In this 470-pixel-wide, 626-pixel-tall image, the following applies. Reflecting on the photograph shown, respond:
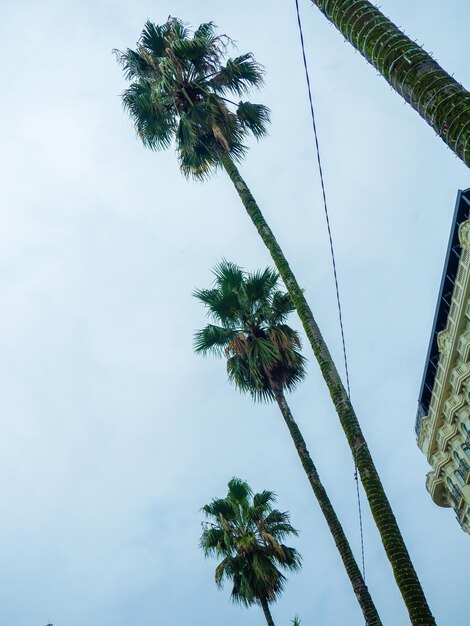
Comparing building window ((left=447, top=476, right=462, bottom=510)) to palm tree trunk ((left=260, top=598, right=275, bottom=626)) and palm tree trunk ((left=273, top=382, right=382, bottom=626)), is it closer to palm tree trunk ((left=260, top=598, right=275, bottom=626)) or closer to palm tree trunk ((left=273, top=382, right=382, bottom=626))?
palm tree trunk ((left=260, top=598, right=275, bottom=626))

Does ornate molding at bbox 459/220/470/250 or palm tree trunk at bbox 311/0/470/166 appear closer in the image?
palm tree trunk at bbox 311/0/470/166

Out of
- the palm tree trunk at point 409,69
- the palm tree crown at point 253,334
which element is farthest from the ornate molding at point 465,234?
the palm tree trunk at point 409,69

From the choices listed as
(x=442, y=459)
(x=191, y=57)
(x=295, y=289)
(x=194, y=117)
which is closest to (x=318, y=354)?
(x=295, y=289)

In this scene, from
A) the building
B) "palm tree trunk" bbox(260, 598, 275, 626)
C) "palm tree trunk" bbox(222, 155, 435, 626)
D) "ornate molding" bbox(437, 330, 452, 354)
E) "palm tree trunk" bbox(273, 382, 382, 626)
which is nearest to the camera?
"palm tree trunk" bbox(222, 155, 435, 626)

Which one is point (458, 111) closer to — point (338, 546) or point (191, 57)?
point (338, 546)

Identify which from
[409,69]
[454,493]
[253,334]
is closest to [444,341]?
[454,493]

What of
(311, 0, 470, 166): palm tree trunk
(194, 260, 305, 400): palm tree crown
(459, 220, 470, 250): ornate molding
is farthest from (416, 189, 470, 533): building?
(311, 0, 470, 166): palm tree trunk

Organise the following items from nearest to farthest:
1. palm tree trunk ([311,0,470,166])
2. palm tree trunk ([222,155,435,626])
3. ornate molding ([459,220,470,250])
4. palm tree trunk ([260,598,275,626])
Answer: palm tree trunk ([311,0,470,166]) < palm tree trunk ([222,155,435,626]) < palm tree trunk ([260,598,275,626]) < ornate molding ([459,220,470,250])

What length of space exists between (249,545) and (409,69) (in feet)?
66.2

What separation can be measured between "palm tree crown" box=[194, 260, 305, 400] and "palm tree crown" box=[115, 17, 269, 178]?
436 cm

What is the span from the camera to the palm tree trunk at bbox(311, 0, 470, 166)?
18.1 ft

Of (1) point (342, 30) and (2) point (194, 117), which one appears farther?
(2) point (194, 117)

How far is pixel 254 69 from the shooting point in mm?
20672

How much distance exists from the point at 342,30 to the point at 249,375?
14393 mm
